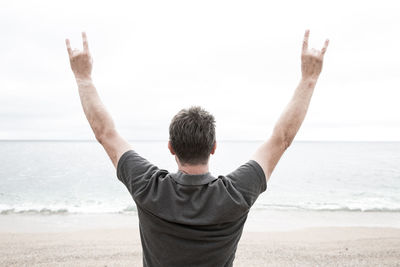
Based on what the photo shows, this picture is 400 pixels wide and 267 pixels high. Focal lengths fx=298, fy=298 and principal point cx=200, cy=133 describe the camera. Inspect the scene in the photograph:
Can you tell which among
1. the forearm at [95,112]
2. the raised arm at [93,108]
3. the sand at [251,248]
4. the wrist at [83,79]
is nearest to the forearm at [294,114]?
the raised arm at [93,108]

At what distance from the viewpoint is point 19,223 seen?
13352 millimetres

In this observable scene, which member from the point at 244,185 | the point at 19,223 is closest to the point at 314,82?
the point at 244,185

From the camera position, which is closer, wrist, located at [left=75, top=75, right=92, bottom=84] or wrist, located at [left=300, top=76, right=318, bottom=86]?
wrist, located at [left=300, top=76, right=318, bottom=86]

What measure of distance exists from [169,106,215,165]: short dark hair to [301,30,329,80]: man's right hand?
2.55 feet

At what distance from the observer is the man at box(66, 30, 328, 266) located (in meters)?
1.41

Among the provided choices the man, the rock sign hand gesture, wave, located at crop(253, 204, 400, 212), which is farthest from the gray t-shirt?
wave, located at crop(253, 204, 400, 212)

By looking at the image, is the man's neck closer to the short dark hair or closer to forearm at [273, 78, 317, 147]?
the short dark hair

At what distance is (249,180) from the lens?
148cm

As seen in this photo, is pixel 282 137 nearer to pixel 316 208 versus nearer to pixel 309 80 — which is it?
pixel 309 80

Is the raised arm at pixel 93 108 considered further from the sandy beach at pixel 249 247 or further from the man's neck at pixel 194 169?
the sandy beach at pixel 249 247

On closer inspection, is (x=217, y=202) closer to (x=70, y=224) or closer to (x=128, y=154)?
(x=128, y=154)

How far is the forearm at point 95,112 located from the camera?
68.5 inches

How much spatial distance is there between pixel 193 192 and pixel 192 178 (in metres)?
0.07

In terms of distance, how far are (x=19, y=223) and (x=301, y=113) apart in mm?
15096
